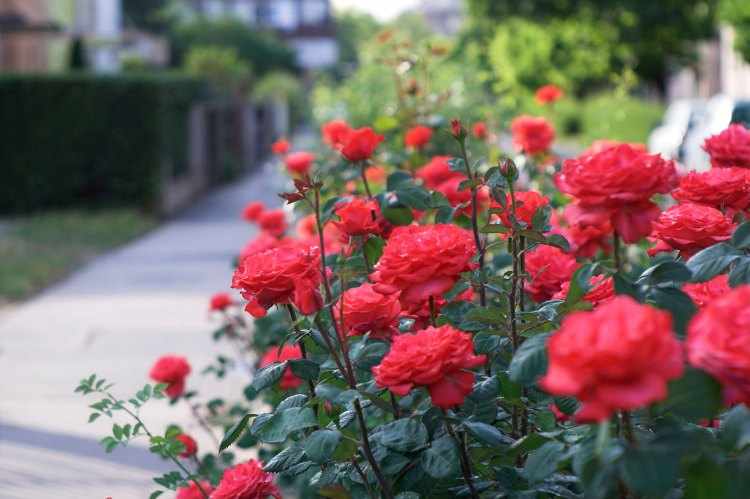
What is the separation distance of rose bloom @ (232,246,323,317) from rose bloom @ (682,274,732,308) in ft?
2.28

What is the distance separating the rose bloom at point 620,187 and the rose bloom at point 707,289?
1.60 ft

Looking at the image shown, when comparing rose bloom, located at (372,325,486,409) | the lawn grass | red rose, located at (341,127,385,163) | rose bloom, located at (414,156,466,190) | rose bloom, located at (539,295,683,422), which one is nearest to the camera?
rose bloom, located at (539,295,683,422)

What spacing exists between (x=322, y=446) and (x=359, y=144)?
1.27 meters

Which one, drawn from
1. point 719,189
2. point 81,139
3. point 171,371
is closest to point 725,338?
point 719,189

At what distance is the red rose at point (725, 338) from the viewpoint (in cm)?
157

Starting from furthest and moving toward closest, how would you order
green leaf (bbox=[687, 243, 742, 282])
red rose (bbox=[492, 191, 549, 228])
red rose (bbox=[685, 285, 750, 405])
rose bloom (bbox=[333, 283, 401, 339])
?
1. red rose (bbox=[492, 191, 549, 228])
2. rose bloom (bbox=[333, 283, 401, 339])
3. green leaf (bbox=[687, 243, 742, 282])
4. red rose (bbox=[685, 285, 750, 405])

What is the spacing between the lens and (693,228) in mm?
2447

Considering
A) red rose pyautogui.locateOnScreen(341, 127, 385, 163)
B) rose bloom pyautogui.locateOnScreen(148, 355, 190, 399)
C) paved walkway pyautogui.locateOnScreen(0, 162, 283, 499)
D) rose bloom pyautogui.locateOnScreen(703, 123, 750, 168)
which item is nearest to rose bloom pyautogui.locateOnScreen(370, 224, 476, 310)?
rose bloom pyautogui.locateOnScreen(703, 123, 750, 168)

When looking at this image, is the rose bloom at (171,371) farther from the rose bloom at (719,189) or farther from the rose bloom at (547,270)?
the rose bloom at (719,189)

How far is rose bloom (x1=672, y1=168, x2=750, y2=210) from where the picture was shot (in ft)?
8.55

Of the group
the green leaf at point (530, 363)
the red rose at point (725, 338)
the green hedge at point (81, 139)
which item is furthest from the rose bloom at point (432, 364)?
the green hedge at point (81, 139)

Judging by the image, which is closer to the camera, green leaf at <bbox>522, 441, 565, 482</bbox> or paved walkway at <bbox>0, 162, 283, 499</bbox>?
green leaf at <bbox>522, 441, 565, 482</bbox>

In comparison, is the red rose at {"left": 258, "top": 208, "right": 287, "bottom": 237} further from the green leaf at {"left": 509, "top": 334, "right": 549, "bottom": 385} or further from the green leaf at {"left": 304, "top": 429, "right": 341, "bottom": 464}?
the green leaf at {"left": 509, "top": 334, "right": 549, "bottom": 385}

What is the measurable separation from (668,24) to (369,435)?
113 ft
